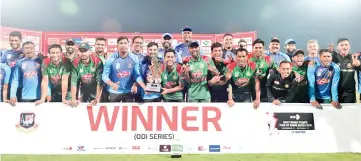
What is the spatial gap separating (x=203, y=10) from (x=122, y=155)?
2207 mm

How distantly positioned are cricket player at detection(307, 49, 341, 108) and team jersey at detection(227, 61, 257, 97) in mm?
837

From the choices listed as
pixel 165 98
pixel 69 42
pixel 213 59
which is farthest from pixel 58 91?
pixel 213 59

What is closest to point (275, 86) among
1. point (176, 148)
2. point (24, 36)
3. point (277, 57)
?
point (277, 57)

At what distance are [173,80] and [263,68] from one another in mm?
1246

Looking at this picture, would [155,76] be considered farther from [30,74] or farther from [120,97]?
[30,74]

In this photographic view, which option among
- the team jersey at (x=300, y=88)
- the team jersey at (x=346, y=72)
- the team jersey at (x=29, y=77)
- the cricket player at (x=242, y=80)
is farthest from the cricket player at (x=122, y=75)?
the team jersey at (x=346, y=72)

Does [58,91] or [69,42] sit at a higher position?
[69,42]

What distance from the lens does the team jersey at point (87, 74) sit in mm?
4770

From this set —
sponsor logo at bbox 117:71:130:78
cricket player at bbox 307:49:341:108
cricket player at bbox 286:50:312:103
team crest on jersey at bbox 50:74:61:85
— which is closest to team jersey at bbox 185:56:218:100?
sponsor logo at bbox 117:71:130:78

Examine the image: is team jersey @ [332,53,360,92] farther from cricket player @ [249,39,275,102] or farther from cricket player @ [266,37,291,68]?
cricket player @ [249,39,275,102]

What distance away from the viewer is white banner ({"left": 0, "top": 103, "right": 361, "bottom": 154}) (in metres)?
4.70

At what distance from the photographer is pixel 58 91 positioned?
4770 mm

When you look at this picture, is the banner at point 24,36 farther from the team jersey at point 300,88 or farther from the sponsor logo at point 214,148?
the team jersey at point 300,88

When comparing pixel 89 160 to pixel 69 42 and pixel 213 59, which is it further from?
pixel 213 59
